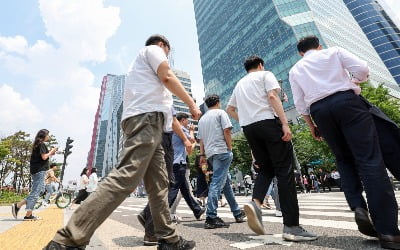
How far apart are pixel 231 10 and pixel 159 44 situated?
3128 inches

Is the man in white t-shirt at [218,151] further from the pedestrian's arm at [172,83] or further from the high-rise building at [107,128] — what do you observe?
the high-rise building at [107,128]

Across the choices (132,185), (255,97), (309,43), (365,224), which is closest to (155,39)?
(255,97)

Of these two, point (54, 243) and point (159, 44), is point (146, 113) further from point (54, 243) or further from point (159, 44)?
point (54, 243)

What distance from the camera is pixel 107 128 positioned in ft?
549

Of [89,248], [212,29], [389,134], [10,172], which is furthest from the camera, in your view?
[212,29]

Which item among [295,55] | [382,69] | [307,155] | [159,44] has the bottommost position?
[159,44]

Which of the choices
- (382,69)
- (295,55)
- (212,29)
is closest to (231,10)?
(212,29)

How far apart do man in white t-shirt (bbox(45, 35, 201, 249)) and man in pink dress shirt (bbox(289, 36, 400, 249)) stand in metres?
1.14

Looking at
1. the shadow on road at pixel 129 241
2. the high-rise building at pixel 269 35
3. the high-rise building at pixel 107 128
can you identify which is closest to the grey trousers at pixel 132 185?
the shadow on road at pixel 129 241

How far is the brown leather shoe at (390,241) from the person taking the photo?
6.35 ft

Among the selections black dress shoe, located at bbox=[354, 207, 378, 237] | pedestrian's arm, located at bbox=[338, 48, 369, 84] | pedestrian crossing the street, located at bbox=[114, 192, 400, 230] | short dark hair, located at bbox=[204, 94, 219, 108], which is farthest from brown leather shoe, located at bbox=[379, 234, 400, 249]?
short dark hair, located at bbox=[204, 94, 219, 108]

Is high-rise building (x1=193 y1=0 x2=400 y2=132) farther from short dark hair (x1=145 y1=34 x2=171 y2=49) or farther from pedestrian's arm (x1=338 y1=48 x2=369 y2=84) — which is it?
short dark hair (x1=145 y1=34 x2=171 y2=49)

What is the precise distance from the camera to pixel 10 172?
3353cm

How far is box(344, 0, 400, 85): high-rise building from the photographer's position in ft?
269
